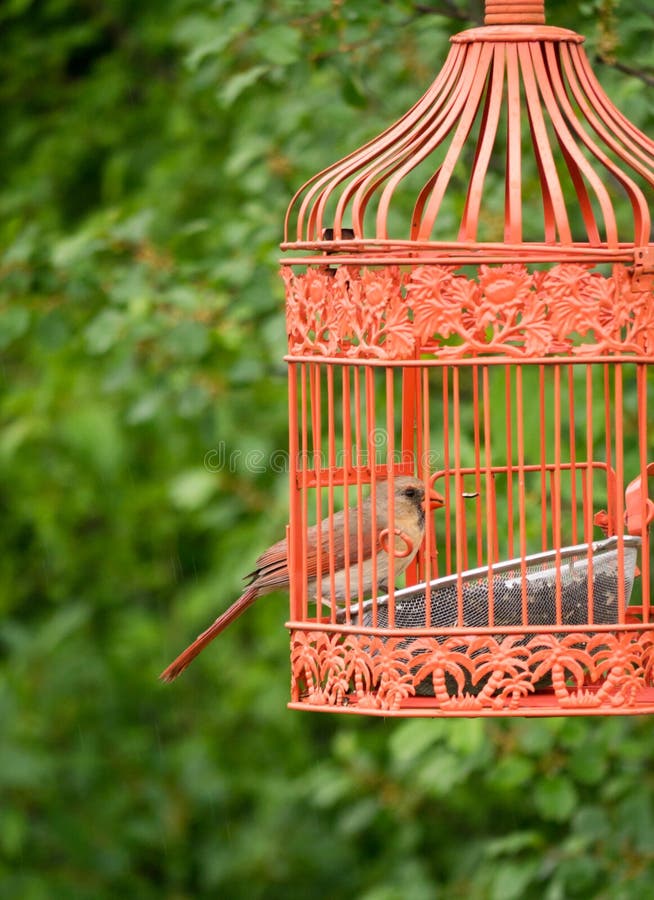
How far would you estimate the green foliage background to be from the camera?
Result: 19.2 ft

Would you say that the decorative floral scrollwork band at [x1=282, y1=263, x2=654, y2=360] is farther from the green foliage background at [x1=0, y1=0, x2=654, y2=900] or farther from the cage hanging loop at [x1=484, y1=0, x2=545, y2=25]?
the green foliage background at [x1=0, y1=0, x2=654, y2=900]

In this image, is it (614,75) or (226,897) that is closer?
(614,75)

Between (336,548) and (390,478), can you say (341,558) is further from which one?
(390,478)

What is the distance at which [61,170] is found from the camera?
29.4 ft

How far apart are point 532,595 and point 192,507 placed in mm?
3370

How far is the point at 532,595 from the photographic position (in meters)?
4.07

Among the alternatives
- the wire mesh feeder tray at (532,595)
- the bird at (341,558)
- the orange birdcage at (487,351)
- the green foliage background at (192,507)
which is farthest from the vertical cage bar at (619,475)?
the green foliage background at (192,507)

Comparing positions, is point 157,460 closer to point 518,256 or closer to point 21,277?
point 21,277

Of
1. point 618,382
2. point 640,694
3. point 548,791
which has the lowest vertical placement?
point 548,791

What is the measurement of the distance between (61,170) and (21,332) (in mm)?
2526

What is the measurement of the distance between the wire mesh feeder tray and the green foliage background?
4.10 feet

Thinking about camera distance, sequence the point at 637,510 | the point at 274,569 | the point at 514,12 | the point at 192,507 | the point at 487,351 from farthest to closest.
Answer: the point at 192,507
the point at 274,569
the point at 637,510
the point at 514,12
the point at 487,351

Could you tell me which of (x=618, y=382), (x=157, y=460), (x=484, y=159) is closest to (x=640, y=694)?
(x=618, y=382)

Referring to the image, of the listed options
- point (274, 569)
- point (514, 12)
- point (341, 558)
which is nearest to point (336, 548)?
point (341, 558)
